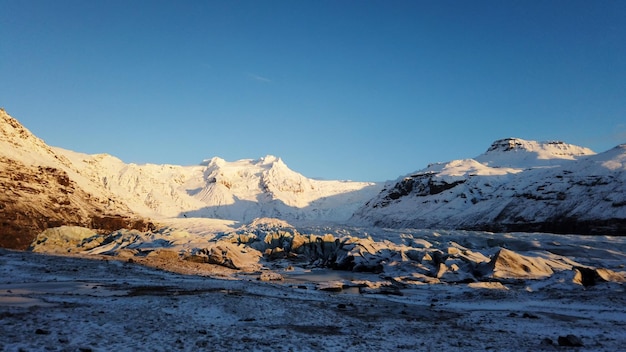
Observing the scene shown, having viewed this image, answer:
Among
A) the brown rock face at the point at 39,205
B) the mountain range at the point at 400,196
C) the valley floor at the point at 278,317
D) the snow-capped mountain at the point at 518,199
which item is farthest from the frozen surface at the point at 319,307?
the snow-capped mountain at the point at 518,199

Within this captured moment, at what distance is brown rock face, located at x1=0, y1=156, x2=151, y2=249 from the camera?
6372cm

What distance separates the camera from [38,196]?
72000 mm

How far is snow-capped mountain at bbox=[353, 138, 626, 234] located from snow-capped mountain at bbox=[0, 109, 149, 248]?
3847 inches

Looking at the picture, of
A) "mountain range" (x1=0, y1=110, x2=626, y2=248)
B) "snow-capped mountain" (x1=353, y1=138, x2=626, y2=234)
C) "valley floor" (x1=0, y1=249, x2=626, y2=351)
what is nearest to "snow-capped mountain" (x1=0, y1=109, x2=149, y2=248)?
"mountain range" (x1=0, y1=110, x2=626, y2=248)

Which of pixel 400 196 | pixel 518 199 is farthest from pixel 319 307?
pixel 400 196

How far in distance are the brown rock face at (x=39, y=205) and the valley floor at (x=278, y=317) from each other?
42900 millimetres

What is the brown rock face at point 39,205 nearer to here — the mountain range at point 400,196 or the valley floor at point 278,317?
the mountain range at point 400,196

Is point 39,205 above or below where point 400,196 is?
→ below

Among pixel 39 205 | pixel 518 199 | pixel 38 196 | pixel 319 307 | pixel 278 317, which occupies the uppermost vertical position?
pixel 518 199

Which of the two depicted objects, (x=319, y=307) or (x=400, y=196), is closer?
(x=319, y=307)

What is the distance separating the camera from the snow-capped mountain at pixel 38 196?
64.9 metres

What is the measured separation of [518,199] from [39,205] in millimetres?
123574

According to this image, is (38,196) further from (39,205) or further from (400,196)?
(400,196)

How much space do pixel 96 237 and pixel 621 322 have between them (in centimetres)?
6188
